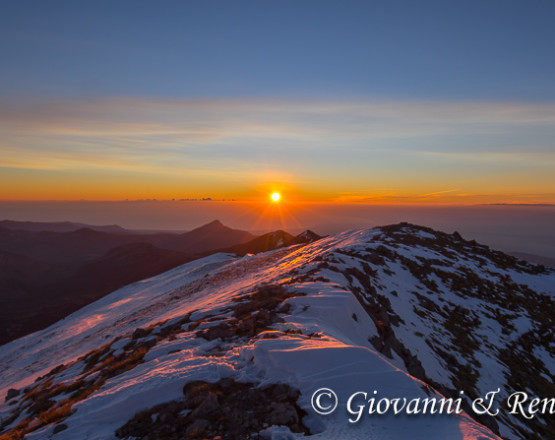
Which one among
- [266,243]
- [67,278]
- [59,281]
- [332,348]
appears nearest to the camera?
[332,348]

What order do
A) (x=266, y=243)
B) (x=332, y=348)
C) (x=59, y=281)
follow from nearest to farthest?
(x=332, y=348)
(x=266, y=243)
(x=59, y=281)

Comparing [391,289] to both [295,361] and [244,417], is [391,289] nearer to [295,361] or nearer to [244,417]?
[295,361]

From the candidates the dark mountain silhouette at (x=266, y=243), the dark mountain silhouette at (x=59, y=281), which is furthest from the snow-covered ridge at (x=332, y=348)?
the dark mountain silhouette at (x=59, y=281)

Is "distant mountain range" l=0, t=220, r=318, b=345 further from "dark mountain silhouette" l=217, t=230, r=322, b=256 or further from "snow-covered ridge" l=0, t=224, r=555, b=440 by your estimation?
"snow-covered ridge" l=0, t=224, r=555, b=440

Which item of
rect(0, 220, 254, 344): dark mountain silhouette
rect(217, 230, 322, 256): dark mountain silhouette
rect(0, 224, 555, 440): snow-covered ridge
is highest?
rect(0, 224, 555, 440): snow-covered ridge

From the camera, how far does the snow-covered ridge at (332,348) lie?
23.3ft

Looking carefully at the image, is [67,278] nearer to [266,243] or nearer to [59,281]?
[59,281]

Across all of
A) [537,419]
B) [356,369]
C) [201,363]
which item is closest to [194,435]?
[201,363]

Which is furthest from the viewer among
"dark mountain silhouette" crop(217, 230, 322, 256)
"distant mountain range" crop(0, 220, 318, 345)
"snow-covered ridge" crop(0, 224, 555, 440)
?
"dark mountain silhouette" crop(217, 230, 322, 256)

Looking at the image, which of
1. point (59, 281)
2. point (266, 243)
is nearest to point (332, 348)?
point (266, 243)

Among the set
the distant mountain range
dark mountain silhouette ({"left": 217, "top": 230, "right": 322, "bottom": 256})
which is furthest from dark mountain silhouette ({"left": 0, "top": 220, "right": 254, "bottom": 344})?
dark mountain silhouette ({"left": 217, "top": 230, "right": 322, "bottom": 256})

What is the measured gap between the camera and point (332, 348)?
8.35 metres

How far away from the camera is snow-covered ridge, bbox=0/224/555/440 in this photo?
7.11 m

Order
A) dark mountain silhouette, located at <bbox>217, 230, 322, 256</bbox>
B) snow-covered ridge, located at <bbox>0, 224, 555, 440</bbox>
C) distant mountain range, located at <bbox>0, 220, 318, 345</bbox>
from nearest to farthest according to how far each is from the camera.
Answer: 1. snow-covered ridge, located at <bbox>0, 224, 555, 440</bbox>
2. distant mountain range, located at <bbox>0, 220, 318, 345</bbox>
3. dark mountain silhouette, located at <bbox>217, 230, 322, 256</bbox>
